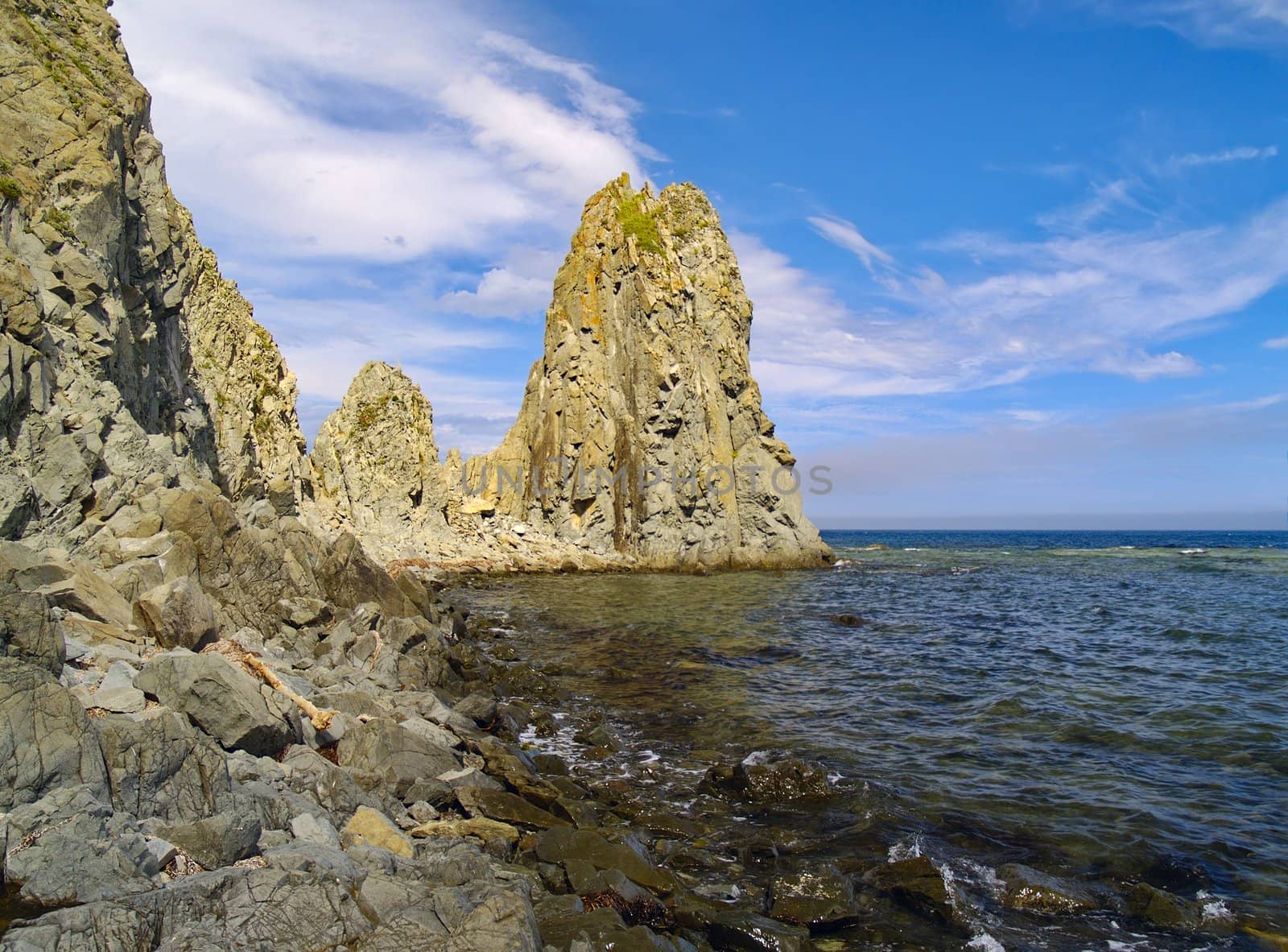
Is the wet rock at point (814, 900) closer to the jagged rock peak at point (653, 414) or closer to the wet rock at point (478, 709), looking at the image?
the wet rock at point (478, 709)

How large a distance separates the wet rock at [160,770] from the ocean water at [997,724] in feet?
20.1

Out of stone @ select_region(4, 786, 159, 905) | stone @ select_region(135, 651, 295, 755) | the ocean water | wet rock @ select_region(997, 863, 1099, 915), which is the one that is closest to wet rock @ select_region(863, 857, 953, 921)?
the ocean water

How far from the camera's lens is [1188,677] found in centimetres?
1877

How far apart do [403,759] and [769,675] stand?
1171 cm

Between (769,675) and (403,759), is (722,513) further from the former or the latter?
(403,759)

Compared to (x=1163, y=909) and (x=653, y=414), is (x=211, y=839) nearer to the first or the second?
(x=1163, y=909)

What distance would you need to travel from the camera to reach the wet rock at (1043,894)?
811cm

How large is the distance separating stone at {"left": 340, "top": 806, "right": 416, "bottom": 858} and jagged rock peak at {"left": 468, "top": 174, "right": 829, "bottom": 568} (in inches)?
1928

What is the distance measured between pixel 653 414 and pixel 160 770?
2087 inches

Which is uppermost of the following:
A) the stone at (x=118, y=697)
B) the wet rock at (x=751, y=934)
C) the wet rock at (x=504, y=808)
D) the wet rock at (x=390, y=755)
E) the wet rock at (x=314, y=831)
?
the stone at (x=118, y=697)

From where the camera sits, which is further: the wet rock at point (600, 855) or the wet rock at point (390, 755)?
the wet rock at point (390, 755)

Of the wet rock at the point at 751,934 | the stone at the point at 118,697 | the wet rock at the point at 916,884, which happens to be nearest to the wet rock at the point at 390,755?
the stone at the point at 118,697

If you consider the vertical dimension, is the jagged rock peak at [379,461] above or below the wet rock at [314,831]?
above

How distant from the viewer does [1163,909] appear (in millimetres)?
8008
